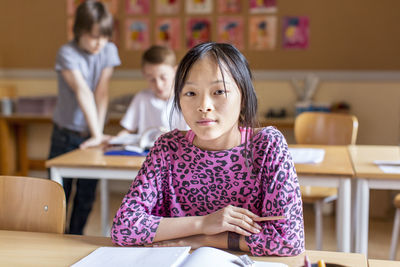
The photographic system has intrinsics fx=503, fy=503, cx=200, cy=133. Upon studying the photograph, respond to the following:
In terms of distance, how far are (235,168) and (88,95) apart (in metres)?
1.44

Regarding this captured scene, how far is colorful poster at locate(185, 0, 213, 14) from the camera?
13.7 feet

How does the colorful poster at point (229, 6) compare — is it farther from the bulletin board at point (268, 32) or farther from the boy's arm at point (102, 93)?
the boy's arm at point (102, 93)

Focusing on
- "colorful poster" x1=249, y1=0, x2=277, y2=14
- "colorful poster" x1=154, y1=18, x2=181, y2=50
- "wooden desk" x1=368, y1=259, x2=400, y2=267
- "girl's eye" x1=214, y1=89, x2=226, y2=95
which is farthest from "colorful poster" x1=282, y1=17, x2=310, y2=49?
"wooden desk" x1=368, y1=259, x2=400, y2=267

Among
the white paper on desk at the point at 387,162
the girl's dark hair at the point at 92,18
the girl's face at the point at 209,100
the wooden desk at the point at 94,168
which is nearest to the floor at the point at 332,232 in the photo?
the white paper on desk at the point at 387,162

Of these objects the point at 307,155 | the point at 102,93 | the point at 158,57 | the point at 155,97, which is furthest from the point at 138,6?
the point at 307,155

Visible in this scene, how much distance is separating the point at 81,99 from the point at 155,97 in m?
0.36

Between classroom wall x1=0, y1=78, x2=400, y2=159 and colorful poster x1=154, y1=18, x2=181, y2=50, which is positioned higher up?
colorful poster x1=154, y1=18, x2=181, y2=50

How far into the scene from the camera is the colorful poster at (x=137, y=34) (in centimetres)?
427

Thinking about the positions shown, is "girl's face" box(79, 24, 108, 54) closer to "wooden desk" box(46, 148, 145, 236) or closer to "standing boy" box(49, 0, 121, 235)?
"standing boy" box(49, 0, 121, 235)

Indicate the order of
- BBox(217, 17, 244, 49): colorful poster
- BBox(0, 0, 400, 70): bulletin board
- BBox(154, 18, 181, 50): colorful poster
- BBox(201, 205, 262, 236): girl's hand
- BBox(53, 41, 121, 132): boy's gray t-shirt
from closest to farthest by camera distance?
BBox(201, 205, 262, 236): girl's hand, BBox(53, 41, 121, 132): boy's gray t-shirt, BBox(0, 0, 400, 70): bulletin board, BBox(217, 17, 244, 49): colorful poster, BBox(154, 18, 181, 50): colorful poster

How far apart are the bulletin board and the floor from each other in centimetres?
121

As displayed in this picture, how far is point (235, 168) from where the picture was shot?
1.21 metres

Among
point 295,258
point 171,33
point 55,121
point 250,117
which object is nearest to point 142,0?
point 171,33

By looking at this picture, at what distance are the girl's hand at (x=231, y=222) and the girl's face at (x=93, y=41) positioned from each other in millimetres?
1445
